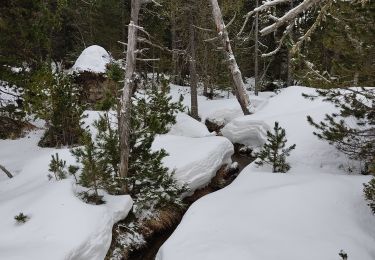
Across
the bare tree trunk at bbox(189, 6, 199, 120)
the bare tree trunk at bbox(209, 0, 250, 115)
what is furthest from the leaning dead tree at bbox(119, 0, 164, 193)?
the bare tree trunk at bbox(189, 6, 199, 120)

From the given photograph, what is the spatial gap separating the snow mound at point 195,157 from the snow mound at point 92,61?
601 cm

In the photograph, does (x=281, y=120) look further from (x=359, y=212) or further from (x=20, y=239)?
(x=20, y=239)

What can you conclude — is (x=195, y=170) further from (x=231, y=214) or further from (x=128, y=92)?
(x=128, y=92)

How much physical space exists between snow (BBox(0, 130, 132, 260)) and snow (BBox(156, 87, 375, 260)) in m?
1.41

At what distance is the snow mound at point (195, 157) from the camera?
34.7 ft

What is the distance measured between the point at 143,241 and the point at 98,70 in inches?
419

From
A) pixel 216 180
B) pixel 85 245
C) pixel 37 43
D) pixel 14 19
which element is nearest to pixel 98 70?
pixel 37 43

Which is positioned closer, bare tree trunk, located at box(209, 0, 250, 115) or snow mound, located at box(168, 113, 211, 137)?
bare tree trunk, located at box(209, 0, 250, 115)

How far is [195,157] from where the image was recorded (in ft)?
36.4

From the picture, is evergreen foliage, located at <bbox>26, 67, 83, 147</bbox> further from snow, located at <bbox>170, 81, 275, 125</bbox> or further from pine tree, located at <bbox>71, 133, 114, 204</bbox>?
snow, located at <bbox>170, 81, 275, 125</bbox>

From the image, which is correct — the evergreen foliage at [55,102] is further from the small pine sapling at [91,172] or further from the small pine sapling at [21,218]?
the small pine sapling at [21,218]

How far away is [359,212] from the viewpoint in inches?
286

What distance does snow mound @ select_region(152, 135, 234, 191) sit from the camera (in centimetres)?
1056

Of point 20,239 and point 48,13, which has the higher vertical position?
point 48,13
